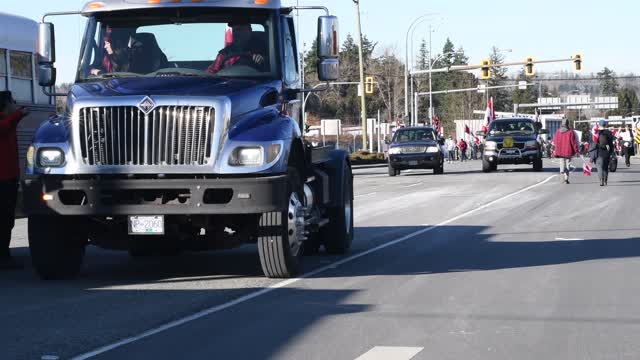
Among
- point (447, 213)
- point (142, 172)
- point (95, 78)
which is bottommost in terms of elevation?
point (447, 213)

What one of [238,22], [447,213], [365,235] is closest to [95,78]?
[238,22]

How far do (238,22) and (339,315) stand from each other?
4388 mm

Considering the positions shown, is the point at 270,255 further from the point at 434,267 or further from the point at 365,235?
the point at 365,235

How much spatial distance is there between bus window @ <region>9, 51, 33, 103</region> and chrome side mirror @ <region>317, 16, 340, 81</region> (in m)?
5.89

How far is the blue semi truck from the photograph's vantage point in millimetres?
11656

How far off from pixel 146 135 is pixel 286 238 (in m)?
1.68

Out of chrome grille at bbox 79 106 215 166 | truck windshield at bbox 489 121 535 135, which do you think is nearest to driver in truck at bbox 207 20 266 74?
chrome grille at bbox 79 106 215 166

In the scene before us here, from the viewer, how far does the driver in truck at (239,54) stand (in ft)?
42.2

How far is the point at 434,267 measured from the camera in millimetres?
13516

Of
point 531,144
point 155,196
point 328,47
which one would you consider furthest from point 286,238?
point 531,144

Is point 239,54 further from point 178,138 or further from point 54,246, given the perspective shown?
point 54,246

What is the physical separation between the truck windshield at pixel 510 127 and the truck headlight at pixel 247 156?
34.3 meters

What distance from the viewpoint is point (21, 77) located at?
17.8 metres

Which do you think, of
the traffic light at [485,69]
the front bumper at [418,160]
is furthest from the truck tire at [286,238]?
the traffic light at [485,69]
